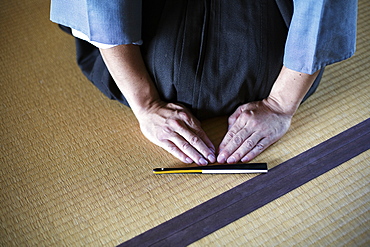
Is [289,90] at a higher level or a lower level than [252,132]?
higher

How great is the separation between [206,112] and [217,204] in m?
0.33

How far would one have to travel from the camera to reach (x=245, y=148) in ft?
4.08

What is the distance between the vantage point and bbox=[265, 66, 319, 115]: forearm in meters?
1.24

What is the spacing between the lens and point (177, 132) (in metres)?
1.27

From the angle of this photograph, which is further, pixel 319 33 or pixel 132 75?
pixel 132 75

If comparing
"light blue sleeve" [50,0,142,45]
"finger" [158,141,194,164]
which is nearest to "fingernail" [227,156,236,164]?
"finger" [158,141,194,164]

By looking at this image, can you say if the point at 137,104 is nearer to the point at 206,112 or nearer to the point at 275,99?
the point at 206,112

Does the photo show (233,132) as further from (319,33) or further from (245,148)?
(319,33)

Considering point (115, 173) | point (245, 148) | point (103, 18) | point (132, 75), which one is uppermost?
point (103, 18)

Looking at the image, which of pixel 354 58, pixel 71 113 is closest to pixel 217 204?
pixel 71 113

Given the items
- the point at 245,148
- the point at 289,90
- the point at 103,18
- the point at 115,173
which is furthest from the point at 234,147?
the point at 103,18

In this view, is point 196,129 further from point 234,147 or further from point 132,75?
point 132,75

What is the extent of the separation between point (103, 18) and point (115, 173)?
48 cm

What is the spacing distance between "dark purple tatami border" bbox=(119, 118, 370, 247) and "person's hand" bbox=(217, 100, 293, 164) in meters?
0.09
